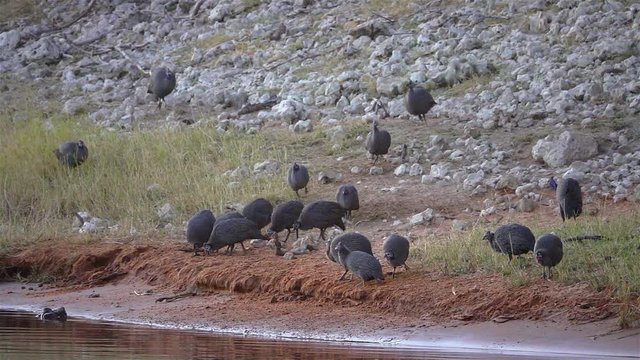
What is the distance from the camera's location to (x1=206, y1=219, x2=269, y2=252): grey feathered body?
11836 millimetres

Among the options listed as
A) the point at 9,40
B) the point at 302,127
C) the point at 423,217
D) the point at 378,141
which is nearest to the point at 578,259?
the point at 423,217

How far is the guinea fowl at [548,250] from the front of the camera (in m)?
9.42

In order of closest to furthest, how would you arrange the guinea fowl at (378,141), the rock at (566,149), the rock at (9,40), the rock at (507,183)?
the rock at (507,183)
the rock at (566,149)
the guinea fowl at (378,141)
the rock at (9,40)

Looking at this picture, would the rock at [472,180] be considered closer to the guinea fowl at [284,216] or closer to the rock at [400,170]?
the rock at [400,170]

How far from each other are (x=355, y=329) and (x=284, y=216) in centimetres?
269

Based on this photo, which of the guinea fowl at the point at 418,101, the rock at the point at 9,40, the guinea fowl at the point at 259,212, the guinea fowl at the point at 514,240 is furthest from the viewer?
the rock at the point at 9,40

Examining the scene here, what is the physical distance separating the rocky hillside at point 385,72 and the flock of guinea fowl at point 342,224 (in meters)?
0.65

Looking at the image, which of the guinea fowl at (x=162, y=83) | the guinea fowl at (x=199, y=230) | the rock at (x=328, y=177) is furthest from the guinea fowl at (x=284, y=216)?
the guinea fowl at (x=162, y=83)

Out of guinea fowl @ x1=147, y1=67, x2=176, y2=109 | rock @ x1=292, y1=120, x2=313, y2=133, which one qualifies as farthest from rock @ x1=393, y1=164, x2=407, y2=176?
guinea fowl @ x1=147, y1=67, x2=176, y2=109

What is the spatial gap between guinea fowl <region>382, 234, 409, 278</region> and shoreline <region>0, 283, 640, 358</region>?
2.09 ft

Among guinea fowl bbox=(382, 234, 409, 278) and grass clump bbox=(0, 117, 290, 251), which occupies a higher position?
grass clump bbox=(0, 117, 290, 251)

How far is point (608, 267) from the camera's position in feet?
30.8

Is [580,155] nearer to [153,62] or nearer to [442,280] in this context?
[442,280]

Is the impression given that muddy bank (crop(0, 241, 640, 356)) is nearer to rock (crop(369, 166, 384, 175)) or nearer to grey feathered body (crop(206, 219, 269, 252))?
grey feathered body (crop(206, 219, 269, 252))
